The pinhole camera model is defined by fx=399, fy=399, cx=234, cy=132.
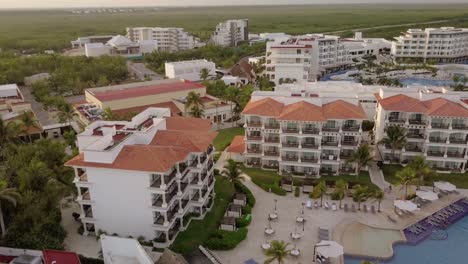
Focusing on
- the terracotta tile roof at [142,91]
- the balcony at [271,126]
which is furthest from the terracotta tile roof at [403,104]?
the terracotta tile roof at [142,91]

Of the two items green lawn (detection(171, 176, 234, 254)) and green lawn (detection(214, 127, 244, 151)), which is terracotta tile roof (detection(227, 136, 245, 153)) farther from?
green lawn (detection(171, 176, 234, 254))

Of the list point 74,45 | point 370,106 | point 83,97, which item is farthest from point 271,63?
point 74,45

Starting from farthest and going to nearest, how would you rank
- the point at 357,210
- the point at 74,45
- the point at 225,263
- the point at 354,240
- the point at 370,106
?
the point at 74,45 → the point at 370,106 → the point at 357,210 → the point at 354,240 → the point at 225,263

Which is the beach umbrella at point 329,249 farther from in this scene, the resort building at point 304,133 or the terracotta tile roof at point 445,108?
the terracotta tile roof at point 445,108

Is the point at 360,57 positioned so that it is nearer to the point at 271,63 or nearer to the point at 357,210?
the point at 271,63

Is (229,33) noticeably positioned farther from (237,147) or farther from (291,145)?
(291,145)

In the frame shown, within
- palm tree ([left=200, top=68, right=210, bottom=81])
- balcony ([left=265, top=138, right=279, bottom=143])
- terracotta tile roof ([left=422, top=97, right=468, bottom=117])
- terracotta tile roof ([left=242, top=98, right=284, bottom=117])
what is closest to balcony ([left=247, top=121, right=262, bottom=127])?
terracotta tile roof ([left=242, top=98, right=284, bottom=117])

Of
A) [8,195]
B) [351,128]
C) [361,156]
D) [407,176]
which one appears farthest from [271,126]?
[8,195]
